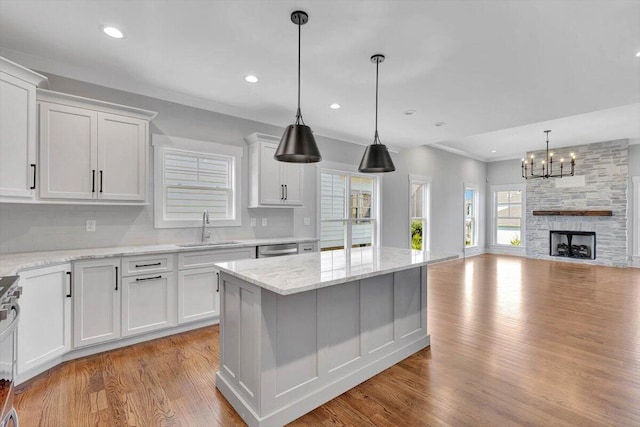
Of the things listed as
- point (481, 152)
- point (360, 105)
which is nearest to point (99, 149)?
point (360, 105)

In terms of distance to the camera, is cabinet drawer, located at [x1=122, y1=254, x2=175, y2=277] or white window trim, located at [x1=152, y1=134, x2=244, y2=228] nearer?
cabinet drawer, located at [x1=122, y1=254, x2=175, y2=277]

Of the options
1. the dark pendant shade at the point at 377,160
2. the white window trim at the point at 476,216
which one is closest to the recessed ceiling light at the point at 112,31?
the dark pendant shade at the point at 377,160

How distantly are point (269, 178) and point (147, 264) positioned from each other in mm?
1851

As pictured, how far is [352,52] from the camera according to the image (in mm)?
2736

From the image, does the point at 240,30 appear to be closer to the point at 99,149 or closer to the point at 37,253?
the point at 99,149

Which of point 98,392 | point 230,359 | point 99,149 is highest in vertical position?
point 99,149

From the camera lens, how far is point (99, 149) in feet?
9.93

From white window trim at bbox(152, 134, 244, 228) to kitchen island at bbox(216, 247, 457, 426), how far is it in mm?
1830

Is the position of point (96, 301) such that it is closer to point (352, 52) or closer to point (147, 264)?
point (147, 264)

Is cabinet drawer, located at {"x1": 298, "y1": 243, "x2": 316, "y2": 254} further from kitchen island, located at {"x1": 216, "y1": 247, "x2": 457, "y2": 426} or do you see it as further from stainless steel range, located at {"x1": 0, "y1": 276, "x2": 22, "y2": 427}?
stainless steel range, located at {"x1": 0, "y1": 276, "x2": 22, "y2": 427}

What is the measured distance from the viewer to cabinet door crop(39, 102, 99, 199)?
109 inches

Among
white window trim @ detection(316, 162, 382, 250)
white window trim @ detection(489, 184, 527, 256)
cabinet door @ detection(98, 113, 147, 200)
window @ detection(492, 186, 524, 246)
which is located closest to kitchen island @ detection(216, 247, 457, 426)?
cabinet door @ detection(98, 113, 147, 200)

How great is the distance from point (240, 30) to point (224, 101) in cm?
161

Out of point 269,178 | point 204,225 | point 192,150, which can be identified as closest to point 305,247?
point 269,178
